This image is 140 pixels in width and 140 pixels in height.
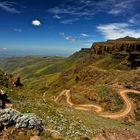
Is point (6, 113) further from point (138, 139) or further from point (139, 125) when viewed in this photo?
point (139, 125)

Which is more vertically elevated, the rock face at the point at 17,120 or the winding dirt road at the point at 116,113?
the rock face at the point at 17,120

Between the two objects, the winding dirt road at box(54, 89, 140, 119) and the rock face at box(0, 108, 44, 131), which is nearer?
the rock face at box(0, 108, 44, 131)

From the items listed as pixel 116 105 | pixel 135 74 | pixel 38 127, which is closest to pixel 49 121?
pixel 38 127

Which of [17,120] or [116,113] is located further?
[116,113]

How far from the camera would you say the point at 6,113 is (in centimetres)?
2612

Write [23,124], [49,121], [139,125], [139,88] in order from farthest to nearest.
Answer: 1. [139,88]
2. [139,125]
3. [49,121]
4. [23,124]

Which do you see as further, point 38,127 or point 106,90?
point 106,90

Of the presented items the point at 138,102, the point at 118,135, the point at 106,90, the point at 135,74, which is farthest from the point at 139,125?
the point at 135,74

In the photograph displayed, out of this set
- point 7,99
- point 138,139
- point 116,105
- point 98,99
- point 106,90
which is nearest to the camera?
point 138,139

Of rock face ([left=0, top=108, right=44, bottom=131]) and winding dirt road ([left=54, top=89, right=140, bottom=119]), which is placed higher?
rock face ([left=0, top=108, right=44, bottom=131])

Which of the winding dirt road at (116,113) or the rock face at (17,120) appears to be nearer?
the rock face at (17,120)

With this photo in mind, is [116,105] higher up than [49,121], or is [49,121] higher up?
[49,121]

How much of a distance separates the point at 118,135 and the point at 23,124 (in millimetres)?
11643

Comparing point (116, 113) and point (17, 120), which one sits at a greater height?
point (17, 120)
